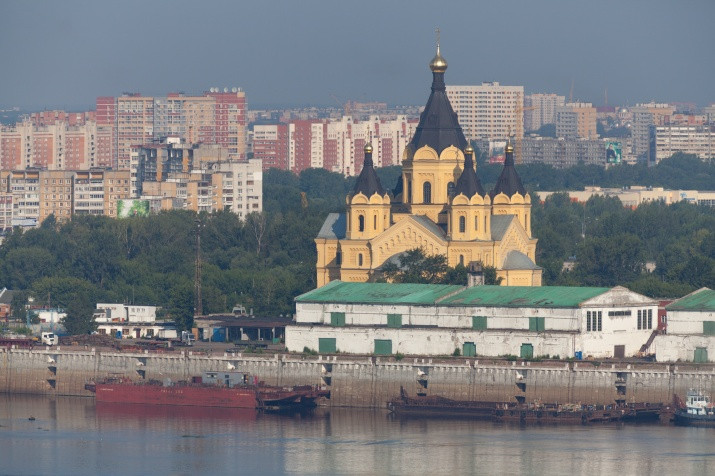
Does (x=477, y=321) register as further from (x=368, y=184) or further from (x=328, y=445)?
(x=368, y=184)

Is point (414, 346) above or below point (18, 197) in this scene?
below

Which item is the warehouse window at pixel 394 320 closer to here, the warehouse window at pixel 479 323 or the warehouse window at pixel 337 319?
the warehouse window at pixel 337 319

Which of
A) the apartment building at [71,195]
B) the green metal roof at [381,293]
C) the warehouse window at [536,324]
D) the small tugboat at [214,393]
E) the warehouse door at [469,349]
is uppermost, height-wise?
the apartment building at [71,195]

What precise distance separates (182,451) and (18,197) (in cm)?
9206

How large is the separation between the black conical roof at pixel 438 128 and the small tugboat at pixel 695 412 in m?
21.3

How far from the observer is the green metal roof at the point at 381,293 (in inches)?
3159

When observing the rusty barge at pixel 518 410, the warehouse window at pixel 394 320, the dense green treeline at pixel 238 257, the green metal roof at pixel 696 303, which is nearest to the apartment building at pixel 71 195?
the dense green treeline at pixel 238 257

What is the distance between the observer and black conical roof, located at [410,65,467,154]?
3627 inches

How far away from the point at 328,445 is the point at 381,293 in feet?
40.5

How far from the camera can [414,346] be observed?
3115 inches

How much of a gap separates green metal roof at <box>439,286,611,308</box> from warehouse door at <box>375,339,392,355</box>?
212cm

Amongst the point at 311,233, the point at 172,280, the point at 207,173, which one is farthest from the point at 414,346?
the point at 207,173

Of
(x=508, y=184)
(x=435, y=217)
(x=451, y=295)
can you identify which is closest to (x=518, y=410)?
(x=451, y=295)

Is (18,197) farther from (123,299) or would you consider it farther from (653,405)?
(653,405)
